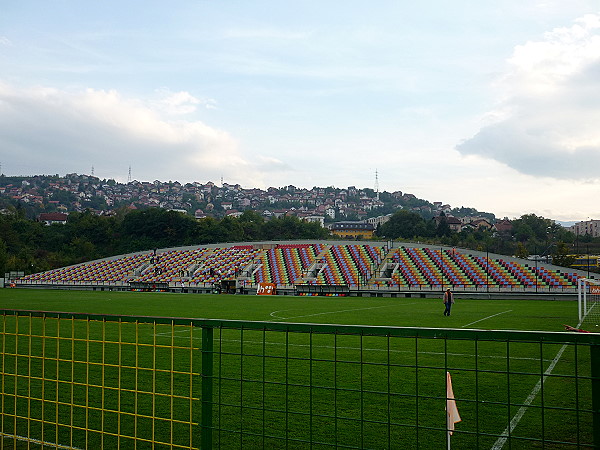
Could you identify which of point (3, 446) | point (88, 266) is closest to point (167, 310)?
point (3, 446)

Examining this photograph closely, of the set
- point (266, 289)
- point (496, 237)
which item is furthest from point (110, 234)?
point (496, 237)

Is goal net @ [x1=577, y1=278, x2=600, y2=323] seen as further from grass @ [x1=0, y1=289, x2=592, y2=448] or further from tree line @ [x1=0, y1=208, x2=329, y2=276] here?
tree line @ [x1=0, y1=208, x2=329, y2=276]

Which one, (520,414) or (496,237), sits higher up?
(496,237)

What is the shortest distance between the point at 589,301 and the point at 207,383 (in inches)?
1419

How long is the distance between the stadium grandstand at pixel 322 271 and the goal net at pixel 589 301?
7.59 metres

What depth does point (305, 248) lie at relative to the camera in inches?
2689

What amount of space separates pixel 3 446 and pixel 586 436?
726 cm

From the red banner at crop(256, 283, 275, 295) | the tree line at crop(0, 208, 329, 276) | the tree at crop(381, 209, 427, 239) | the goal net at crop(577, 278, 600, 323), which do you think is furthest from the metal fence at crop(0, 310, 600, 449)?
the tree at crop(381, 209, 427, 239)

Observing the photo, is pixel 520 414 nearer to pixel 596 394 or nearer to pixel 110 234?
pixel 596 394

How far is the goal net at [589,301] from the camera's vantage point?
80.4ft

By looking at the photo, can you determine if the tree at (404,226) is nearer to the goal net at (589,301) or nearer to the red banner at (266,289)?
the red banner at (266,289)

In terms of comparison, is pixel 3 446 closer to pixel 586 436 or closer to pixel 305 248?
pixel 586 436

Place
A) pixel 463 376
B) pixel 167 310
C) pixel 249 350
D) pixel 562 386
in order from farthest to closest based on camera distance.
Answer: pixel 167 310 < pixel 249 350 < pixel 463 376 < pixel 562 386

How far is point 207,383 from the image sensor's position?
197 inches
